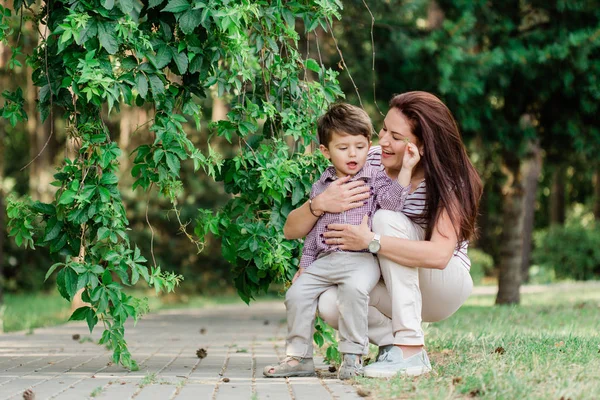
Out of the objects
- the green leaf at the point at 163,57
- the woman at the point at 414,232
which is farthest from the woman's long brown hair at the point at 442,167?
the green leaf at the point at 163,57

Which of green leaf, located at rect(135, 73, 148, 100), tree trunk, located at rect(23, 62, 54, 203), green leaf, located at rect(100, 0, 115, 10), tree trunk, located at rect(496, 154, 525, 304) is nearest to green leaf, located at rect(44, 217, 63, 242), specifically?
green leaf, located at rect(135, 73, 148, 100)

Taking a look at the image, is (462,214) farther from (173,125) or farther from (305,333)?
(173,125)

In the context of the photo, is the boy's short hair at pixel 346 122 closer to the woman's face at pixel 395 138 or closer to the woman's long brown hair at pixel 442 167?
the woman's face at pixel 395 138

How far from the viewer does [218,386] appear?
4.46 m

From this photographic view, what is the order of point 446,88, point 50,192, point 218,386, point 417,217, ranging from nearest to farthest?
point 218,386 → point 417,217 → point 446,88 → point 50,192

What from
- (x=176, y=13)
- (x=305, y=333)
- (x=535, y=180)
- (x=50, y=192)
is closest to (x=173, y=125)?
(x=176, y=13)

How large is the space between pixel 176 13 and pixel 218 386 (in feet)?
6.95

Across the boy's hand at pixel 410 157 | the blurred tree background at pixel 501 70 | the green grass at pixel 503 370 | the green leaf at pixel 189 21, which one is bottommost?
the green grass at pixel 503 370

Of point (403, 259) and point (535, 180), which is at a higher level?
point (535, 180)

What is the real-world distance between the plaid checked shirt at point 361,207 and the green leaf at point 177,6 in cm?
126

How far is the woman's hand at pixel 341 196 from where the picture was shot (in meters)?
4.65

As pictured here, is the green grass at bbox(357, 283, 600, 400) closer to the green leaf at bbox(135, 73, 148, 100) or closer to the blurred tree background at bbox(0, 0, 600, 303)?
the green leaf at bbox(135, 73, 148, 100)

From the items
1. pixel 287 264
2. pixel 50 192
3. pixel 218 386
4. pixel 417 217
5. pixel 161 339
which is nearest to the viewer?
pixel 218 386

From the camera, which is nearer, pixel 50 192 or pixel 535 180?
pixel 50 192
